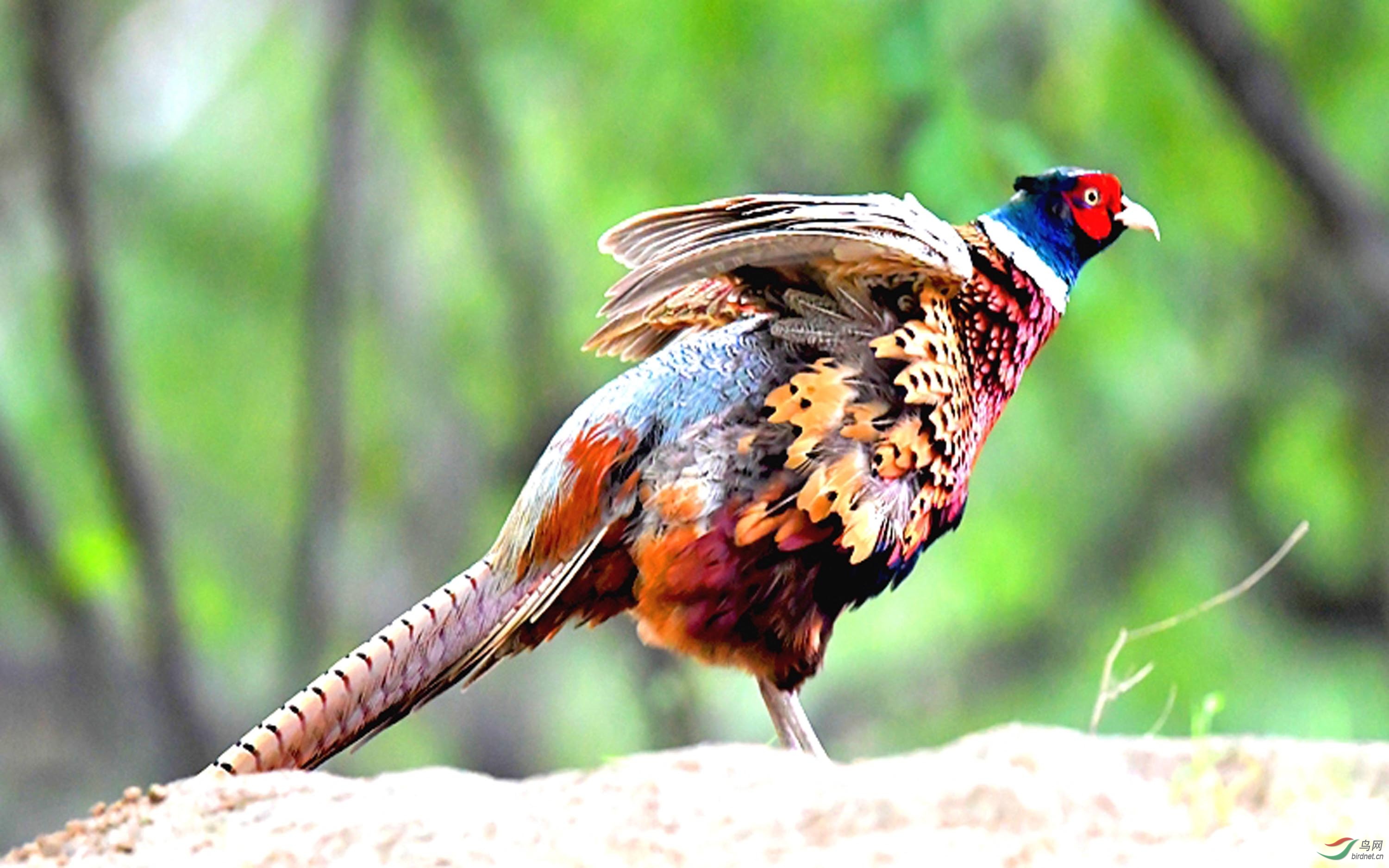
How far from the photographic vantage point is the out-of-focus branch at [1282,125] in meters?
7.43

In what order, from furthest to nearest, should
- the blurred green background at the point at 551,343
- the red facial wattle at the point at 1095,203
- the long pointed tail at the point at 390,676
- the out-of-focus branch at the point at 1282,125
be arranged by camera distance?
the blurred green background at the point at 551,343 < the out-of-focus branch at the point at 1282,125 < the red facial wattle at the point at 1095,203 < the long pointed tail at the point at 390,676

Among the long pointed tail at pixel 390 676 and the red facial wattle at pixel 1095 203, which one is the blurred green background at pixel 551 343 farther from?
the long pointed tail at pixel 390 676

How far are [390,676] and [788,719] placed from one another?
0.96 meters

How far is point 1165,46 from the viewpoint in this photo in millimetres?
8102

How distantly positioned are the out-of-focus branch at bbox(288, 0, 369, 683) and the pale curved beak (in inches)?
182

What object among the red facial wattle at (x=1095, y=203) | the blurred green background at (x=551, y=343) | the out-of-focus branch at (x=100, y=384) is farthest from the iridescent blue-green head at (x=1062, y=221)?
the out-of-focus branch at (x=100, y=384)

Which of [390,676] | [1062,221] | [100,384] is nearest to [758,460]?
[390,676]

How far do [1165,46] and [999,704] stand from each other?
12.1ft

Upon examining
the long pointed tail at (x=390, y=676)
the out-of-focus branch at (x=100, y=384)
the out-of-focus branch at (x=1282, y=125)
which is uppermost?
the out-of-focus branch at (x=100, y=384)

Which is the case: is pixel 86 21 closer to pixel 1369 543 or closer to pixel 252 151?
pixel 252 151

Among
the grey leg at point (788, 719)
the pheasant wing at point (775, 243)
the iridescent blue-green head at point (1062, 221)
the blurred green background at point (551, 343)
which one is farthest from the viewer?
the blurred green background at point (551, 343)

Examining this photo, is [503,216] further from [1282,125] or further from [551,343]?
[1282,125]

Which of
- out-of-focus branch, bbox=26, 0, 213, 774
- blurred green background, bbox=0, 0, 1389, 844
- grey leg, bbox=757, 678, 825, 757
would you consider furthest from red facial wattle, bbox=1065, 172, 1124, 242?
out-of-focus branch, bbox=26, 0, 213, 774

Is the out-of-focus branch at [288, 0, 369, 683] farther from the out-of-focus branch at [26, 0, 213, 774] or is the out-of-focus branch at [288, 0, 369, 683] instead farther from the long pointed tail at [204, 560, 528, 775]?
the long pointed tail at [204, 560, 528, 775]
